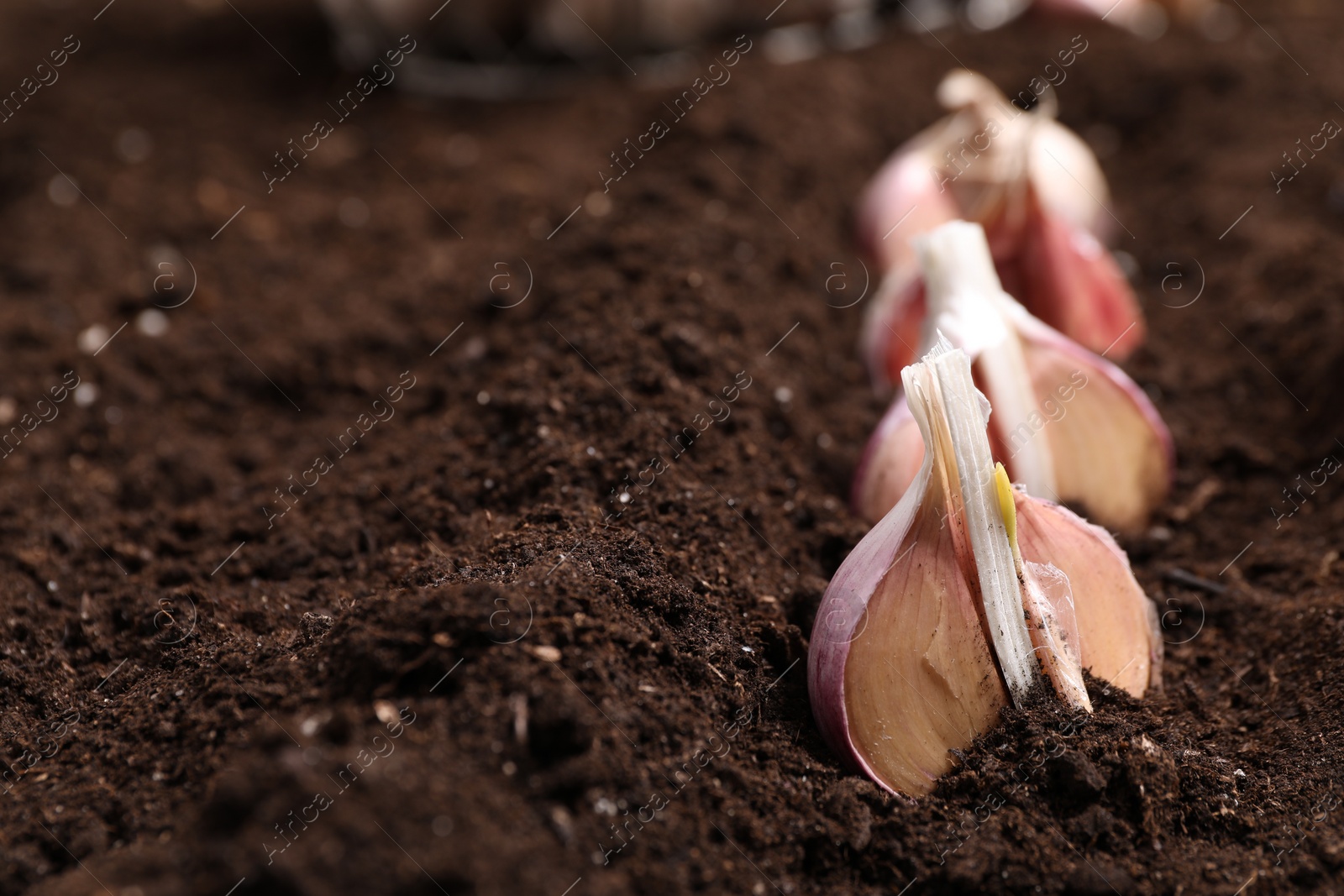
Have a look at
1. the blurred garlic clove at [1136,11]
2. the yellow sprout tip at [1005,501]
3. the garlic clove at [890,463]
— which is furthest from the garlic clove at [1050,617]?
the blurred garlic clove at [1136,11]

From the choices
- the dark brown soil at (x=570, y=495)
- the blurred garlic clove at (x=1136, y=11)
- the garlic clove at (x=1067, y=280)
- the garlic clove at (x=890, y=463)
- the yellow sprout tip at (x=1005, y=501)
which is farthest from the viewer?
the blurred garlic clove at (x=1136, y=11)

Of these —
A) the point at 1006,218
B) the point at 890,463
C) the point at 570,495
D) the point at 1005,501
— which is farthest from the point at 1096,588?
the point at 1006,218

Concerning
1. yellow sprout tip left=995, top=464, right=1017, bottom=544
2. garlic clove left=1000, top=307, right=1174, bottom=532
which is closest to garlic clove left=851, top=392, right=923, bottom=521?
garlic clove left=1000, top=307, right=1174, bottom=532

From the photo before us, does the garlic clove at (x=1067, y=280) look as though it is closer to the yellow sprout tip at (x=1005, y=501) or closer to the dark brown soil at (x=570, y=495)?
the dark brown soil at (x=570, y=495)

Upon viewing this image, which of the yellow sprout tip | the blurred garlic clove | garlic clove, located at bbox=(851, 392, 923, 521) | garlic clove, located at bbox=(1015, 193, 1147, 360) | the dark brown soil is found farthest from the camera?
the blurred garlic clove

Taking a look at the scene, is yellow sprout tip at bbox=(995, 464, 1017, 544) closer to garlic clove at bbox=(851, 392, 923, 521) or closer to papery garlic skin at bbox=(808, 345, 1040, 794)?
papery garlic skin at bbox=(808, 345, 1040, 794)

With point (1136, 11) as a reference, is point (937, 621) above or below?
above

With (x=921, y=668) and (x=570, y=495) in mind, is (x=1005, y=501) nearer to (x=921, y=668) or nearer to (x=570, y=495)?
(x=921, y=668)
